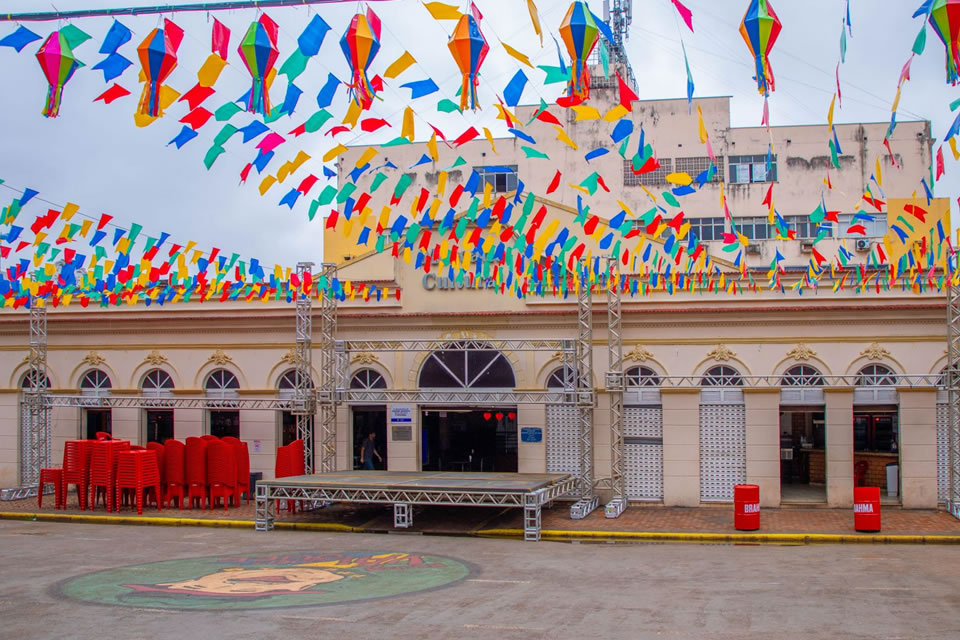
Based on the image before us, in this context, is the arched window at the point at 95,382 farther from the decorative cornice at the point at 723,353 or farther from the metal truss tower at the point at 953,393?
the metal truss tower at the point at 953,393

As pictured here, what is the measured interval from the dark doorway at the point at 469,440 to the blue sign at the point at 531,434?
0.98m

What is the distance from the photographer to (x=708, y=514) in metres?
23.6

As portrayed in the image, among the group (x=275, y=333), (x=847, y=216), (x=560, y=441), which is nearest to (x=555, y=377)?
(x=560, y=441)

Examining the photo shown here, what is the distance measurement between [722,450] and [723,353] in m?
2.48

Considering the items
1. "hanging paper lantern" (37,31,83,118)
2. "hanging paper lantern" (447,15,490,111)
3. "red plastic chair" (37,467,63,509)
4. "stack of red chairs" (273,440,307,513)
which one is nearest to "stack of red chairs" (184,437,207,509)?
"stack of red chairs" (273,440,307,513)

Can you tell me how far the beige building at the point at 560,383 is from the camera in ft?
79.3

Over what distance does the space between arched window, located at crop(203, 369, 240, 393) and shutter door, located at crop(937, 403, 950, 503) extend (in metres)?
18.7

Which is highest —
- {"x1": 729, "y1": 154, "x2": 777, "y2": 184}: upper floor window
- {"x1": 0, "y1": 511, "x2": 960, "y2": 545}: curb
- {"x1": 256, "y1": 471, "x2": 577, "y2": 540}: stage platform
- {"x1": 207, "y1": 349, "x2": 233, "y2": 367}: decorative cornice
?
{"x1": 729, "y1": 154, "x2": 777, "y2": 184}: upper floor window

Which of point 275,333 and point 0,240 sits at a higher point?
point 0,240

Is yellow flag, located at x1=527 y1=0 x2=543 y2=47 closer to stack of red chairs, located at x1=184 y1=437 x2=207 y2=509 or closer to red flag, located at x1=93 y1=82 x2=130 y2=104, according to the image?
red flag, located at x1=93 y1=82 x2=130 y2=104

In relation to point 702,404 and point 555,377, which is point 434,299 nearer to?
point 555,377

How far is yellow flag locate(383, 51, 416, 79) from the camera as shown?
1193cm

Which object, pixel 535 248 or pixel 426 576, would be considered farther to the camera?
pixel 535 248

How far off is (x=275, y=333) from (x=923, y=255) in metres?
17.0
